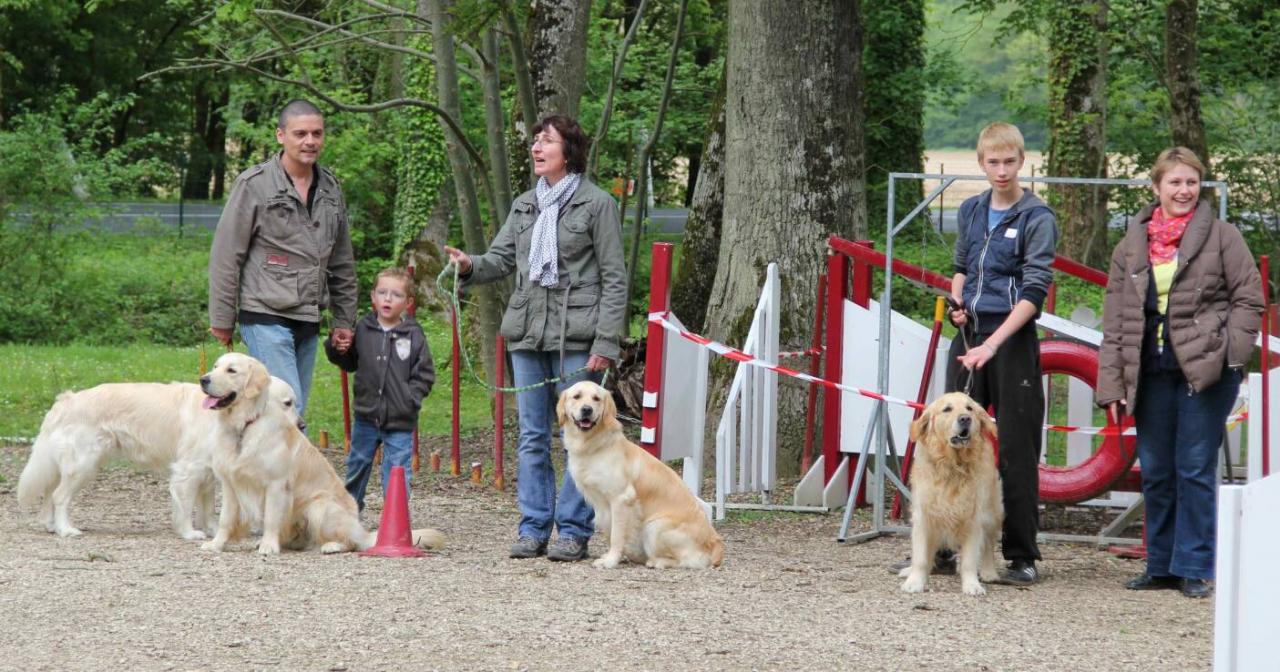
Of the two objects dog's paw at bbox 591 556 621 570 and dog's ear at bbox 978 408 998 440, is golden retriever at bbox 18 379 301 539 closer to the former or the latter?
dog's paw at bbox 591 556 621 570

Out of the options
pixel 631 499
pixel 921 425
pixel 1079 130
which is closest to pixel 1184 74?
pixel 1079 130

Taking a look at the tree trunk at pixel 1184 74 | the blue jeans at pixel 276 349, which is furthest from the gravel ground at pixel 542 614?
the tree trunk at pixel 1184 74

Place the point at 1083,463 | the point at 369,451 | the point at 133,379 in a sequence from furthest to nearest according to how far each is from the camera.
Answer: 1. the point at 133,379
2. the point at 1083,463
3. the point at 369,451

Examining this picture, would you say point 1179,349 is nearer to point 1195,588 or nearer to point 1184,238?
point 1184,238

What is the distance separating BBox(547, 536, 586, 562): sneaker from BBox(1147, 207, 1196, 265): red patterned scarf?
9.17 ft

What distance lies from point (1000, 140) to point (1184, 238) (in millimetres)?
848

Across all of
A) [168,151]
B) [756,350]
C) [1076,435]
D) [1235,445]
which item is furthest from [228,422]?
[168,151]

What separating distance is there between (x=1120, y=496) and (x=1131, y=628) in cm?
307

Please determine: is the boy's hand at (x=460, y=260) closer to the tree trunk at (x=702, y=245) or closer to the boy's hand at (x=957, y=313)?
the boy's hand at (x=957, y=313)

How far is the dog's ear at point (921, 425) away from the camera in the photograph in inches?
255

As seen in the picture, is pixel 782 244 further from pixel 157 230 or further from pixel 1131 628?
pixel 157 230

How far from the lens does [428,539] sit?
7.23 metres

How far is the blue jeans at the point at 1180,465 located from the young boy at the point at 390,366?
3378 millimetres

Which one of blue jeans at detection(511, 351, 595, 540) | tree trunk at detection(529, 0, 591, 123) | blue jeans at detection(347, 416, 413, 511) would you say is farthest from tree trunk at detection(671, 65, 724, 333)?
blue jeans at detection(511, 351, 595, 540)
